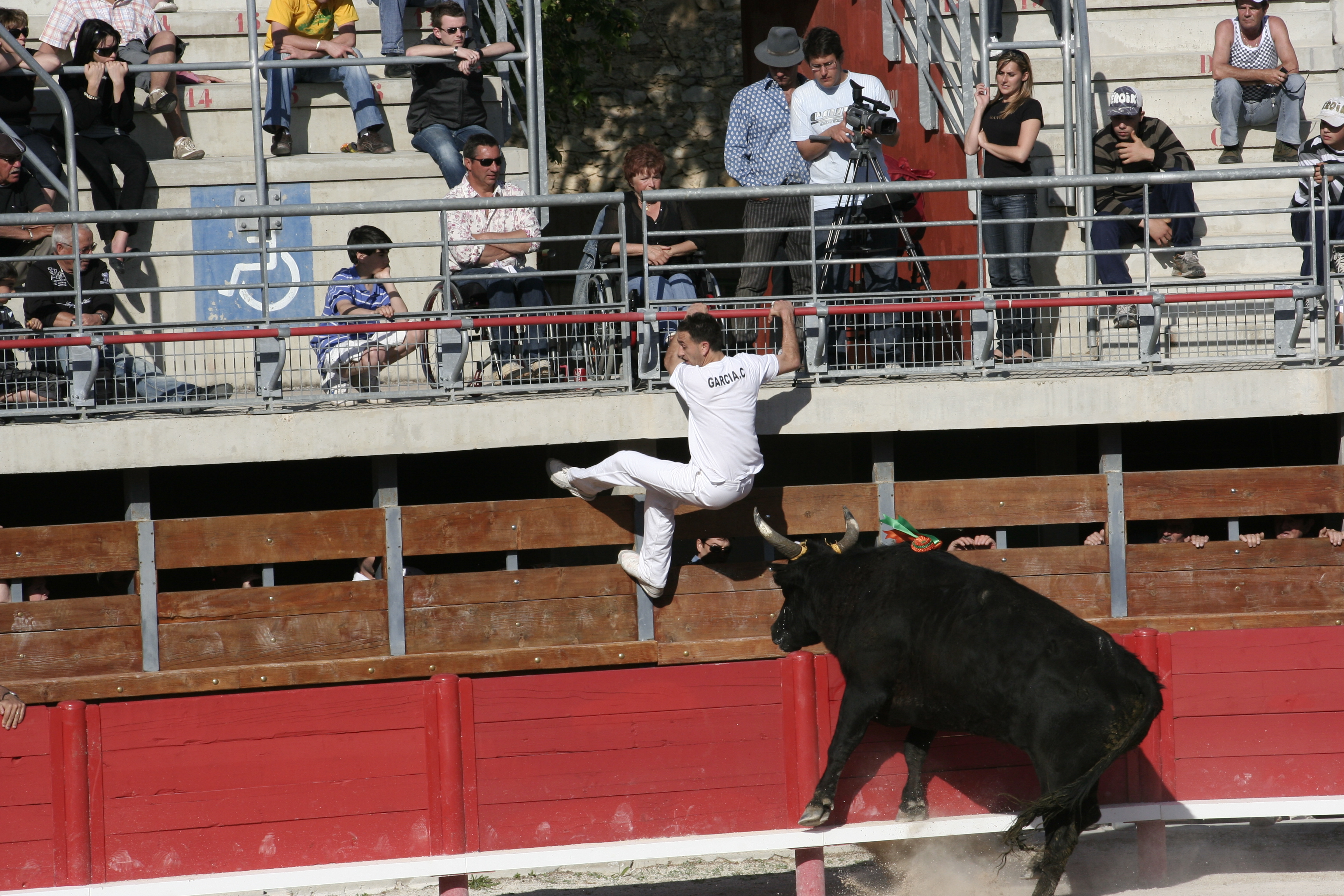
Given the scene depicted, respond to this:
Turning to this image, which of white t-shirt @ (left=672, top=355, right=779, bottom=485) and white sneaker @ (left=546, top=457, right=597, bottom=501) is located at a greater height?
white t-shirt @ (left=672, top=355, right=779, bottom=485)

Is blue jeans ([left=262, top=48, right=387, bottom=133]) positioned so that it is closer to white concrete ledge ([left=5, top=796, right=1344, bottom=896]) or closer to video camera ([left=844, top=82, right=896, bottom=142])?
video camera ([left=844, top=82, right=896, bottom=142])

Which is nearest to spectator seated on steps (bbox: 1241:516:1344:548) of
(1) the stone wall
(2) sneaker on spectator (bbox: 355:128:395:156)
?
(2) sneaker on spectator (bbox: 355:128:395:156)

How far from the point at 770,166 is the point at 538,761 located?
4.27m

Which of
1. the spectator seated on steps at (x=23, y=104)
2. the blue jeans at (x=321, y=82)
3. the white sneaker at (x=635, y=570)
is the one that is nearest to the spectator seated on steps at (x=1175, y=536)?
the white sneaker at (x=635, y=570)

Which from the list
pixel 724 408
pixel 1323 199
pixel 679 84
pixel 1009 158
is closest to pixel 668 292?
pixel 724 408

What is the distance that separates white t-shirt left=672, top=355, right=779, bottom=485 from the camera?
24.2 ft

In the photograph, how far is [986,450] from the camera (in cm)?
1059

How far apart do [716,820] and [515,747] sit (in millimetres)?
1049

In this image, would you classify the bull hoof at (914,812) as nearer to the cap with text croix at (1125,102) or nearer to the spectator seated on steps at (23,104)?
the cap with text croix at (1125,102)

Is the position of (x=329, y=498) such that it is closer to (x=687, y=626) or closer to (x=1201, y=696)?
(x=687, y=626)

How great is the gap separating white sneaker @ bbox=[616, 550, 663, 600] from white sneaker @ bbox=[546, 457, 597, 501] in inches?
14.9

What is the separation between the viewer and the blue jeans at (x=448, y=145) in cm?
969

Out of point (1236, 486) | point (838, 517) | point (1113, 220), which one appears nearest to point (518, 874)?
point (838, 517)

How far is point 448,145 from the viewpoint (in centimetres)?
975
